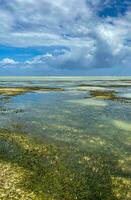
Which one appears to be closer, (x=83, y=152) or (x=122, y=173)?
(x=122, y=173)

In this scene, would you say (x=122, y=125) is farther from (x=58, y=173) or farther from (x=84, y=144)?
(x=58, y=173)

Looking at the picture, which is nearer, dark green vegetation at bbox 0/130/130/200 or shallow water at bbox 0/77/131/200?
dark green vegetation at bbox 0/130/130/200

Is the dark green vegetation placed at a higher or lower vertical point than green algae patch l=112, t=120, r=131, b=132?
lower

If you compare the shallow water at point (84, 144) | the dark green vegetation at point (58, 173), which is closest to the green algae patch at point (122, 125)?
the shallow water at point (84, 144)

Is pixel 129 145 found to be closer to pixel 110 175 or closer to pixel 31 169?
pixel 110 175

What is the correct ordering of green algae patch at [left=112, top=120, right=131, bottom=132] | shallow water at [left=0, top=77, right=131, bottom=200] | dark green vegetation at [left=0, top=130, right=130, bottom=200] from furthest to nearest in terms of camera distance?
green algae patch at [left=112, top=120, right=131, bottom=132]
shallow water at [left=0, top=77, right=131, bottom=200]
dark green vegetation at [left=0, top=130, right=130, bottom=200]

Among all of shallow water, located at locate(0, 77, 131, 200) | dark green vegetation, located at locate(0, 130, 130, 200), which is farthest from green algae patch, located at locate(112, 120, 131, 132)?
dark green vegetation, located at locate(0, 130, 130, 200)

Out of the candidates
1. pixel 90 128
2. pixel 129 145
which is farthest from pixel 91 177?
pixel 90 128

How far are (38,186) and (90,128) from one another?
2144 cm

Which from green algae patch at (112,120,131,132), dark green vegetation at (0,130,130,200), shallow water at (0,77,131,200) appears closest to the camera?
dark green vegetation at (0,130,130,200)

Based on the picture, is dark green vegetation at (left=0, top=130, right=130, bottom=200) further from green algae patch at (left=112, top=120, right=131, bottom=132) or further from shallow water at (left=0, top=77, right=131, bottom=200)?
green algae patch at (left=112, top=120, right=131, bottom=132)

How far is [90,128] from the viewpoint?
144 feet

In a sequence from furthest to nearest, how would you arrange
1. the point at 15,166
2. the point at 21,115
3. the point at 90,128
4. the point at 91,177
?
the point at 21,115
the point at 90,128
the point at 15,166
the point at 91,177

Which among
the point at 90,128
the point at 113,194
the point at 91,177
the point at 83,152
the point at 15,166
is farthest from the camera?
the point at 90,128
